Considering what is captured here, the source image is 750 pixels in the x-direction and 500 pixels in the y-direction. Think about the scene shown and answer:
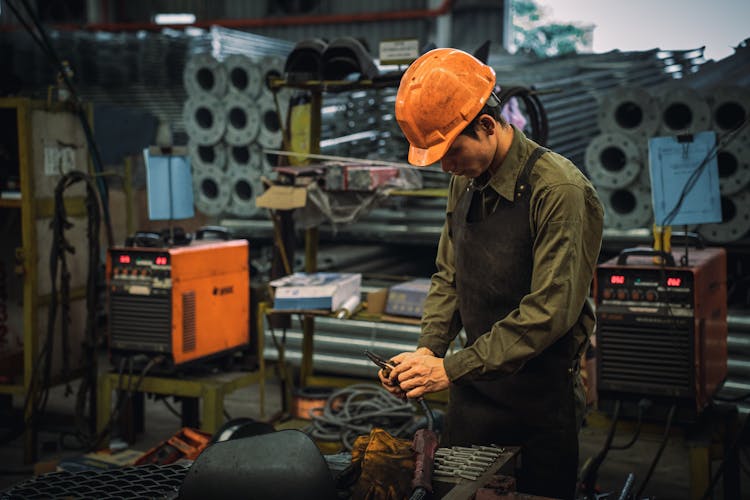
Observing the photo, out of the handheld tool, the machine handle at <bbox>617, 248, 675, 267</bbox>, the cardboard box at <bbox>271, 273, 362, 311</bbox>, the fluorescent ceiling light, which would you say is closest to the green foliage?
the fluorescent ceiling light

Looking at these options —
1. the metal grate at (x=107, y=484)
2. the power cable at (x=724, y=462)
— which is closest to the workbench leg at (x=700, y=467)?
the power cable at (x=724, y=462)

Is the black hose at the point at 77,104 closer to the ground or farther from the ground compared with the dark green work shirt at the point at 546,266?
farther from the ground

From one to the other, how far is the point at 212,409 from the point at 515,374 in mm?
2008

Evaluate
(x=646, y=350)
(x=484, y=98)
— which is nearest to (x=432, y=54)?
(x=484, y=98)

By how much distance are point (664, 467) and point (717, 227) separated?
1297 millimetres

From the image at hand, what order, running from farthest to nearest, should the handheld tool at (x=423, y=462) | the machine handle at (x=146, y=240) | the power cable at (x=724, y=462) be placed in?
the machine handle at (x=146, y=240)
the power cable at (x=724, y=462)
the handheld tool at (x=423, y=462)

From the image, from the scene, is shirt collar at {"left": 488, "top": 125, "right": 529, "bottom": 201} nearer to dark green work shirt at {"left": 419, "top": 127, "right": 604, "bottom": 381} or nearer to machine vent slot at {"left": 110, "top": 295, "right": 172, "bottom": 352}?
dark green work shirt at {"left": 419, "top": 127, "right": 604, "bottom": 381}

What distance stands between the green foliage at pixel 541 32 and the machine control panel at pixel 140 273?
7.14 metres

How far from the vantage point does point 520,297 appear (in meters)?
2.01

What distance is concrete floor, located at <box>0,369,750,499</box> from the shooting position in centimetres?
366

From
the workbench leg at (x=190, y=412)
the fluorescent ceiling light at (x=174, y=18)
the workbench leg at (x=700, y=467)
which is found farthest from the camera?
the fluorescent ceiling light at (x=174, y=18)

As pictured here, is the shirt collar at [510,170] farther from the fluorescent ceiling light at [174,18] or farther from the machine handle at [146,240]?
the fluorescent ceiling light at [174,18]

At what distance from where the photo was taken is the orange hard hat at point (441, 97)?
5.96 feet

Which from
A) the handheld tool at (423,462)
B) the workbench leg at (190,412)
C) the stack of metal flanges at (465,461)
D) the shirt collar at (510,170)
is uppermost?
the shirt collar at (510,170)
